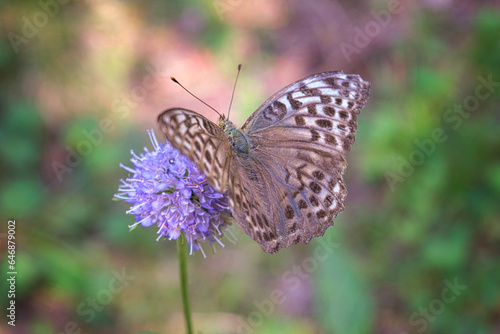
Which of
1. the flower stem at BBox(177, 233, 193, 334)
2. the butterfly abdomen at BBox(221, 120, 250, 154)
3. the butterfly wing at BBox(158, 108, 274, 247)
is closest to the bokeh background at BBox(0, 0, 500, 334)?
the flower stem at BBox(177, 233, 193, 334)

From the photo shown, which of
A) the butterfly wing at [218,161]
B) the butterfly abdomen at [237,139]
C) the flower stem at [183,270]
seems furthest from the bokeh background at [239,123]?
the butterfly abdomen at [237,139]

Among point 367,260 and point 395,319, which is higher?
point 367,260

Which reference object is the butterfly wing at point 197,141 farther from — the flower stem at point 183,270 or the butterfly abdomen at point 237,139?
the flower stem at point 183,270

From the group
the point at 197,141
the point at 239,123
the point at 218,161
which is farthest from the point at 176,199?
the point at 239,123

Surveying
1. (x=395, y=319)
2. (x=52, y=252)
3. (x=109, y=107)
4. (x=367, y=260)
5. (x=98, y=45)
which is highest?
(x=98, y=45)

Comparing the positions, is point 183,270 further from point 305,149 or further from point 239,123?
point 239,123

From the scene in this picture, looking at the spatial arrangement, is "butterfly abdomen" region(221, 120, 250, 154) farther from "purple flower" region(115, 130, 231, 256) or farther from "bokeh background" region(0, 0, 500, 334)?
"bokeh background" region(0, 0, 500, 334)

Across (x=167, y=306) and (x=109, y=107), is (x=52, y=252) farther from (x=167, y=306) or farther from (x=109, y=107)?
(x=109, y=107)

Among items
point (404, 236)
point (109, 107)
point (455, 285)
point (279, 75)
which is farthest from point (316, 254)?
point (109, 107)
